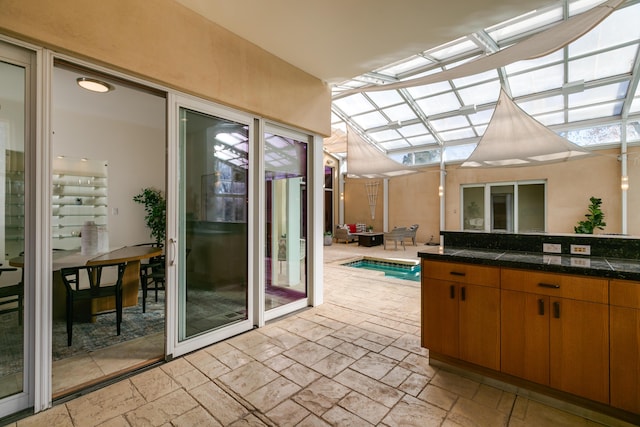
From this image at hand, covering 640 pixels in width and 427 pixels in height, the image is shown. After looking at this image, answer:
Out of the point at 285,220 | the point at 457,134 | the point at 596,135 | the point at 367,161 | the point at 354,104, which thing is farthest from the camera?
the point at 457,134

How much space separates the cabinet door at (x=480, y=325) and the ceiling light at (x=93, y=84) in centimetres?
411

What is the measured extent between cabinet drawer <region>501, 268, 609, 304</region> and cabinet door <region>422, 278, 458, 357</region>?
1.28 feet

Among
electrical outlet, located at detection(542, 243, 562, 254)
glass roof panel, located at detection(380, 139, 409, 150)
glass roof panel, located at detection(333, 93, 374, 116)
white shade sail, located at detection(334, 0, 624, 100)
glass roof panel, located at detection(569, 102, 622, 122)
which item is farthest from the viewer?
glass roof panel, located at detection(380, 139, 409, 150)

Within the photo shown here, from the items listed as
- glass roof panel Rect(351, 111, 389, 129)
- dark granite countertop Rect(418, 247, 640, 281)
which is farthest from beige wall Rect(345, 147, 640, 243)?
dark granite countertop Rect(418, 247, 640, 281)

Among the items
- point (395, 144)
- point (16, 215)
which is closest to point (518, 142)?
point (395, 144)

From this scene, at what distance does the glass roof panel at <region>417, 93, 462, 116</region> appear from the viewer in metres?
7.85

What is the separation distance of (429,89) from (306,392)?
7.83 metres

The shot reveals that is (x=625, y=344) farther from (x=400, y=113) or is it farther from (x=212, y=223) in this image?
(x=400, y=113)

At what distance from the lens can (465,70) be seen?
3150 millimetres

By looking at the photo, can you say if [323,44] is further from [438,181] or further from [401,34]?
[438,181]

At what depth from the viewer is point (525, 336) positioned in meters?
1.94

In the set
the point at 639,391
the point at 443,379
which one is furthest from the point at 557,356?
the point at 443,379

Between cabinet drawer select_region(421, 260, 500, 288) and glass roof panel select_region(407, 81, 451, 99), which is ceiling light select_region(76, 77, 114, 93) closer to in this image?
cabinet drawer select_region(421, 260, 500, 288)

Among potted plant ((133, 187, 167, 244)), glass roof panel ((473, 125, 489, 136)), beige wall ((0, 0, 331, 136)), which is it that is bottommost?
potted plant ((133, 187, 167, 244))
